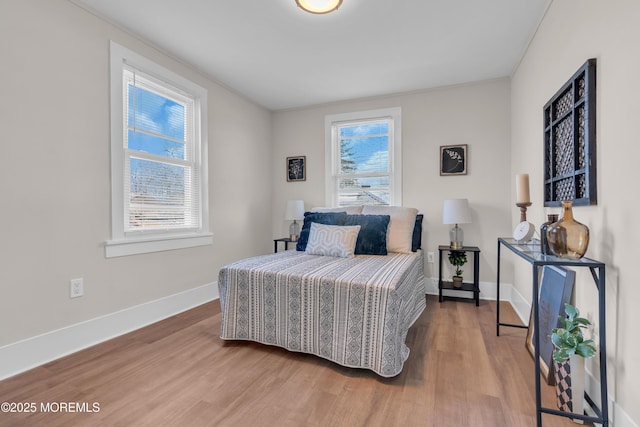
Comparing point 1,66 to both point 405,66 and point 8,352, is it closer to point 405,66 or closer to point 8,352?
point 8,352

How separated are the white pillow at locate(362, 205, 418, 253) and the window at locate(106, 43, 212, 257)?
1.98m

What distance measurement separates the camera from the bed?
1830mm

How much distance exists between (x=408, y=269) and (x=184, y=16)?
2.62 m

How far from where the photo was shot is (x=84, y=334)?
2.26 m

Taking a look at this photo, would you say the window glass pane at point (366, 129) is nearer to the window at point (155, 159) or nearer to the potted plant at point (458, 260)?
the potted plant at point (458, 260)

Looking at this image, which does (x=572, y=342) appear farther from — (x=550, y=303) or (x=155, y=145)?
(x=155, y=145)

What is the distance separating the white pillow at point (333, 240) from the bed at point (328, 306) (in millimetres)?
79

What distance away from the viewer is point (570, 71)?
1850 mm

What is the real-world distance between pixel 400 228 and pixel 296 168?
1.91 meters

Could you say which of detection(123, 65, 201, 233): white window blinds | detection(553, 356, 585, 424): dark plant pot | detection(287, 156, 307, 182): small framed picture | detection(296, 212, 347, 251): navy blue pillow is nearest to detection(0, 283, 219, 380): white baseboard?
detection(123, 65, 201, 233): white window blinds

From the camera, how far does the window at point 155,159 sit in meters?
2.49

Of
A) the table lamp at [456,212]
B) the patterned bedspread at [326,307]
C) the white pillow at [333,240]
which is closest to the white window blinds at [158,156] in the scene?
the patterned bedspread at [326,307]

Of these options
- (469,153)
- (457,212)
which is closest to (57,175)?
(457,212)

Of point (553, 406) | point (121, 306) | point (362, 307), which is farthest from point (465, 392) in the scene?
point (121, 306)
